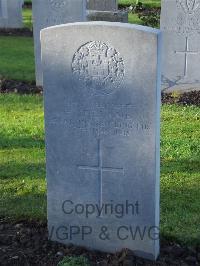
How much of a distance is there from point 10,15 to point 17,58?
3599 mm

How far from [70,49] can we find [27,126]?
3.15m


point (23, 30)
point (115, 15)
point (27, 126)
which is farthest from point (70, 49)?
point (23, 30)

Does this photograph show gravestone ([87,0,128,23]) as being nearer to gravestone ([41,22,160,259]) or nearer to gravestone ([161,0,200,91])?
gravestone ([161,0,200,91])

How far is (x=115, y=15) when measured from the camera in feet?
38.2

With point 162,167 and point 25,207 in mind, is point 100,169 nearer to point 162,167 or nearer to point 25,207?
point 25,207

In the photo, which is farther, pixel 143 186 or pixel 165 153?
pixel 165 153

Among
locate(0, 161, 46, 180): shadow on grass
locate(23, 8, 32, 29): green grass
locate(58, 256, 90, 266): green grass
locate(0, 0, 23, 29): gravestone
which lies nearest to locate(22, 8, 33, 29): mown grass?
locate(23, 8, 32, 29): green grass

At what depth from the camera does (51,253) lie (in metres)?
4.09

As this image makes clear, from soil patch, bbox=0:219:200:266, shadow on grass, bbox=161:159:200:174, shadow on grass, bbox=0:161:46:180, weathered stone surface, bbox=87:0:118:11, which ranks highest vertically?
weathered stone surface, bbox=87:0:118:11

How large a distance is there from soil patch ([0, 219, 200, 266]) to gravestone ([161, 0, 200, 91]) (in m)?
5.04

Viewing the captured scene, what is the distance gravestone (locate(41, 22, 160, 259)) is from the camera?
367 centimetres

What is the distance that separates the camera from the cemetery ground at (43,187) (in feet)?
13.3

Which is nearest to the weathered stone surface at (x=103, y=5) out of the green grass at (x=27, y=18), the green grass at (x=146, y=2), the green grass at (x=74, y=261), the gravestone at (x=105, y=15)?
the gravestone at (x=105, y=15)

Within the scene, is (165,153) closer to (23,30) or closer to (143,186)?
(143,186)
